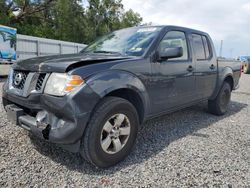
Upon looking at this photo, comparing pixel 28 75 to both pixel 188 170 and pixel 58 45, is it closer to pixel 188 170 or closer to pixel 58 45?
pixel 188 170

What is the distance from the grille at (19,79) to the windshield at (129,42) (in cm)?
126

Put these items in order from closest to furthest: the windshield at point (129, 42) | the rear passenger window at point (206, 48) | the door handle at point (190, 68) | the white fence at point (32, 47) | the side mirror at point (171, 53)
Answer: the side mirror at point (171, 53), the windshield at point (129, 42), the door handle at point (190, 68), the rear passenger window at point (206, 48), the white fence at point (32, 47)

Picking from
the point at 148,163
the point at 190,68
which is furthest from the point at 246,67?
the point at 148,163

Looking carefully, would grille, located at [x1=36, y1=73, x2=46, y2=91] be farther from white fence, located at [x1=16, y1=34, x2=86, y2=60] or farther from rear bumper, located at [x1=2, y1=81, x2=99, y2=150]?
white fence, located at [x1=16, y1=34, x2=86, y2=60]

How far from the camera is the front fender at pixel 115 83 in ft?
7.83

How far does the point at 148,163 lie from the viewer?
9.13 ft

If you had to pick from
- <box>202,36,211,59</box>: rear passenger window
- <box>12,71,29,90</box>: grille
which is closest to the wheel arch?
<box>12,71,29,90</box>: grille

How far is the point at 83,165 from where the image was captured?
267cm

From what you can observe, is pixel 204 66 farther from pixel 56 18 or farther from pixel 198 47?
pixel 56 18

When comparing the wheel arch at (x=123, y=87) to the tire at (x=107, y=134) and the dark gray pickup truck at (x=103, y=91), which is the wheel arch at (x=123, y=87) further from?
the tire at (x=107, y=134)

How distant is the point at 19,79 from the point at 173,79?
2.18m

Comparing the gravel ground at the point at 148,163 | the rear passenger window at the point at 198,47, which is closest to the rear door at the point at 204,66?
the rear passenger window at the point at 198,47

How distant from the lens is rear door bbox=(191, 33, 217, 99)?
4168 millimetres

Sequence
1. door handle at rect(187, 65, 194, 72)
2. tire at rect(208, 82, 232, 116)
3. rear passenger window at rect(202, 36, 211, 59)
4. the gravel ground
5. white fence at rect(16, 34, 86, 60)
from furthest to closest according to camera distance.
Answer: white fence at rect(16, 34, 86, 60) < tire at rect(208, 82, 232, 116) < rear passenger window at rect(202, 36, 211, 59) < door handle at rect(187, 65, 194, 72) < the gravel ground
